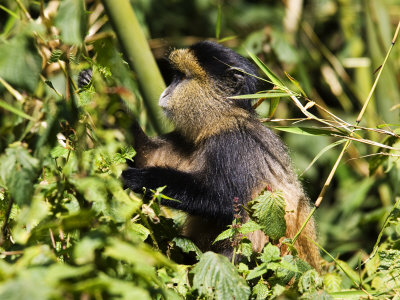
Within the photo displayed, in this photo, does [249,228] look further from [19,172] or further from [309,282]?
[19,172]

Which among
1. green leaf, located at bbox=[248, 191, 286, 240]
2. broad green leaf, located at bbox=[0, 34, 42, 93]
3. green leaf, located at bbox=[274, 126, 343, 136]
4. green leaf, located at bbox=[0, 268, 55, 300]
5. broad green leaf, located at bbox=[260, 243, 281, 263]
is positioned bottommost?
broad green leaf, located at bbox=[260, 243, 281, 263]

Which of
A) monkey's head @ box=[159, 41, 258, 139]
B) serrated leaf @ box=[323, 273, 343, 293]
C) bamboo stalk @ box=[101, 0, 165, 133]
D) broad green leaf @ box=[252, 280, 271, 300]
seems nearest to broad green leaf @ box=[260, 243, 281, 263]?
broad green leaf @ box=[252, 280, 271, 300]

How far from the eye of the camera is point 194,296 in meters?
2.53

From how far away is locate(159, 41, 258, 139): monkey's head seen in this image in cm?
402

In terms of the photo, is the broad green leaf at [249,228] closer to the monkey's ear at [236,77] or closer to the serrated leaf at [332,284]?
the serrated leaf at [332,284]

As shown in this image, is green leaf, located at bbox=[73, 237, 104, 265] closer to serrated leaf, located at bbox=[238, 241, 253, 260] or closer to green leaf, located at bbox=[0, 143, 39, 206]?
green leaf, located at bbox=[0, 143, 39, 206]

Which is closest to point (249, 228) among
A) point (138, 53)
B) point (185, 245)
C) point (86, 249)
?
point (185, 245)

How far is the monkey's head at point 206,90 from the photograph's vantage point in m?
4.02

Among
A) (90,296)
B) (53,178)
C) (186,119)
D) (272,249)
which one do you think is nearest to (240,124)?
(186,119)

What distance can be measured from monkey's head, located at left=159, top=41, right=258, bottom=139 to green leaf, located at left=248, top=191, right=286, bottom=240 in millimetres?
1291

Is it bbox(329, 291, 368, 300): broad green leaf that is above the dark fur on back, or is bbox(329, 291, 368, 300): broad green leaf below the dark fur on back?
below

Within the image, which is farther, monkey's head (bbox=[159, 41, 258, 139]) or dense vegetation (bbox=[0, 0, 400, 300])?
monkey's head (bbox=[159, 41, 258, 139])

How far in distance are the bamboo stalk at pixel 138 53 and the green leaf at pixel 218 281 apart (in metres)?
1.77

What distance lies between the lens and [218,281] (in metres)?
2.27
